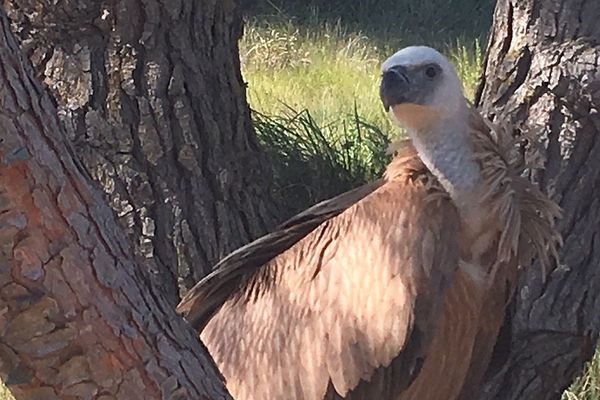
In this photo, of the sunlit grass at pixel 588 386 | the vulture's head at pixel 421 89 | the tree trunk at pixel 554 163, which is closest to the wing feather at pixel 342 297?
the vulture's head at pixel 421 89

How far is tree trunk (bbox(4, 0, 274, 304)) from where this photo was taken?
4.28 m

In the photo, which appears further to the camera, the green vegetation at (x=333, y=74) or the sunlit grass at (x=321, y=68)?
the sunlit grass at (x=321, y=68)

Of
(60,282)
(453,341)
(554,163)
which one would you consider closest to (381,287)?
(453,341)

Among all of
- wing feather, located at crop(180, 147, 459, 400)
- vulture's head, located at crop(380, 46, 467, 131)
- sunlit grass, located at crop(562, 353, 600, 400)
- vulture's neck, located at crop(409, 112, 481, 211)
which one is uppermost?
vulture's head, located at crop(380, 46, 467, 131)

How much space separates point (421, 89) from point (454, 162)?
24cm

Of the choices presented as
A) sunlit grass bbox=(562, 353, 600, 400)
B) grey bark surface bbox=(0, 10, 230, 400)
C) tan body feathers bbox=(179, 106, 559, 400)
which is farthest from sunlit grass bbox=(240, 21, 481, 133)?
grey bark surface bbox=(0, 10, 230, 400)

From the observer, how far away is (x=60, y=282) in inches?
89.7

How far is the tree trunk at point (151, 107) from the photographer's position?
14.0ft

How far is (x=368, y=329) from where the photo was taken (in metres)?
3.79

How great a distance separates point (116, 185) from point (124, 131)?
174 mm

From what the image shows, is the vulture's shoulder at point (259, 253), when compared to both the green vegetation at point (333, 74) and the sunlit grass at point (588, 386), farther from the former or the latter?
the sunlit grass at point (588, 386)

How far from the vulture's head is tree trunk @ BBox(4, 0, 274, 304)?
2.71ft

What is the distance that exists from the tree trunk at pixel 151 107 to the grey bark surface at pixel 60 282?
188 cm

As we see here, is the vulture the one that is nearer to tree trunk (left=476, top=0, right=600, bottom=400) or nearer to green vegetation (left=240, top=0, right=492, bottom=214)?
tree trunk (left=476, top=0, right=600, bottom=400)
